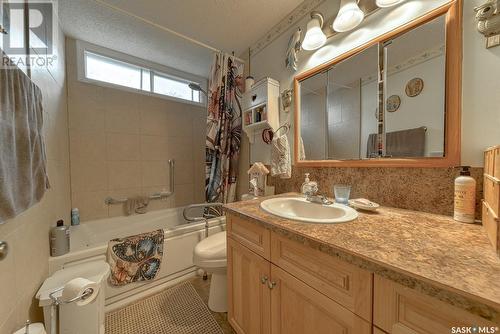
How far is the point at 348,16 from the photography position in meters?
1.13

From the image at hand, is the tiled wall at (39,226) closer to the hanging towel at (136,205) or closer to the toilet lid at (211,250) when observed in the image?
the hanging towel at (136,205)

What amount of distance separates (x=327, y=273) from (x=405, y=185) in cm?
70

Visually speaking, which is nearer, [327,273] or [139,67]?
[327,273]

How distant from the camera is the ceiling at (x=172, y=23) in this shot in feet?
4.97

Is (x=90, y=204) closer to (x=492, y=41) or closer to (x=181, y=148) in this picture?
(x=181, y=148)

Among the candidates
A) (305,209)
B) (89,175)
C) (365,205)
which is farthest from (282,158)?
(89,175)

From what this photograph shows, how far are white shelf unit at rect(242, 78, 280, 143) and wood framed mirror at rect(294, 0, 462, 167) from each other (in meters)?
0.34

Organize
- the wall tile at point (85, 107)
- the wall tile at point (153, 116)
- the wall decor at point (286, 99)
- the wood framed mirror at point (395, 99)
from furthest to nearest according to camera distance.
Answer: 1. the wall tile at point (153, 116)
2. the wall tile at point (85, 107)
3. the wall decor at point (286, 99)
4. the wood framed mirror at point (395, 99)

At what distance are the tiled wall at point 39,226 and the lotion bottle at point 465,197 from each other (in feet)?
6.02

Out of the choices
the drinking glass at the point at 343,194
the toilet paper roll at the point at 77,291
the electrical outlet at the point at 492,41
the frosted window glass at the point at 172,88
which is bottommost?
the toilet paper roll at the point at 77,291

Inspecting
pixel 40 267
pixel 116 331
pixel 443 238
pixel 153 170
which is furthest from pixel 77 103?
pixel 443 238

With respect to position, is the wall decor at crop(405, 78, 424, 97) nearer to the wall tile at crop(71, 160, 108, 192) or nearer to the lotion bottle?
the lotion bottle

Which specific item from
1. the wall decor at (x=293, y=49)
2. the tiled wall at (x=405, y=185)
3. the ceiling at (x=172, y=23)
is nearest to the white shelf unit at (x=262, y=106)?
the wall decor at (x=293, y=49)

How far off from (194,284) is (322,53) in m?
2.18
